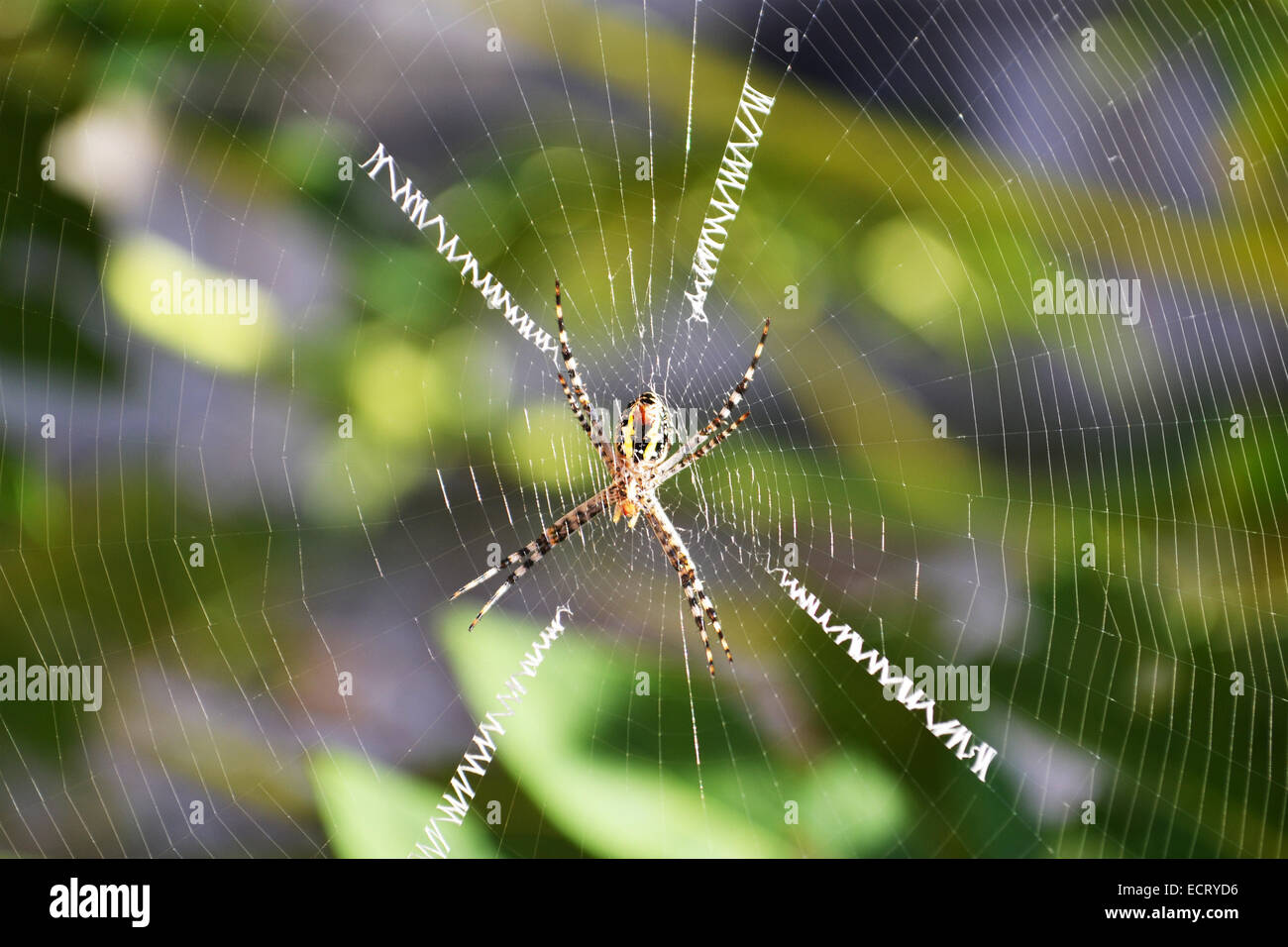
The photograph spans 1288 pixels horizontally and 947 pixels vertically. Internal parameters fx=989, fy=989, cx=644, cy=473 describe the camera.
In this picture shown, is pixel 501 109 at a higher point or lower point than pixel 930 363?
higher

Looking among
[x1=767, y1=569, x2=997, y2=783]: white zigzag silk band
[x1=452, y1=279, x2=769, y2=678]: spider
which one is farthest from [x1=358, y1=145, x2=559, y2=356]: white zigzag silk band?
[x1=767, y1=569, x2=997, y2=783]: white zigzag silk band

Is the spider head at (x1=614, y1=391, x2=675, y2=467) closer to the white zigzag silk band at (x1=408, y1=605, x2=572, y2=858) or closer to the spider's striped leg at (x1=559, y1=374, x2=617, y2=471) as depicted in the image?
the spider's striped leg at (x1=559, y1=374, x2=617, y2=471)

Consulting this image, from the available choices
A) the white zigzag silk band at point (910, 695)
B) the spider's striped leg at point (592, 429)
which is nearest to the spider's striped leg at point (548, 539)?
the spider's striped leg at point (592, 429)

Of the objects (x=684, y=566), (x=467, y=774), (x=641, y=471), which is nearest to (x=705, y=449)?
(x=641, y=471)

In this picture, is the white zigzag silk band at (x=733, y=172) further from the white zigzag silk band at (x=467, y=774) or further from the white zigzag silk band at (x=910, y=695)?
the white zigzag silk band at (x=467, y=774)

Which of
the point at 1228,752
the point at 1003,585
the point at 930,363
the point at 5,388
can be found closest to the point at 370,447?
the point at 5,388

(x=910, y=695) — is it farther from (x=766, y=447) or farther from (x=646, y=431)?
(x=646, y=431)

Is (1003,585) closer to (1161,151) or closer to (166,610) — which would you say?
(1161,151)
